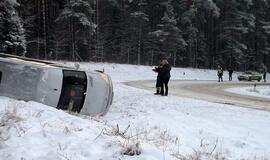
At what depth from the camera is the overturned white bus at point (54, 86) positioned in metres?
10.8

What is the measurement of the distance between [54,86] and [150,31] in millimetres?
53373

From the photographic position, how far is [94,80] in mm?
12352

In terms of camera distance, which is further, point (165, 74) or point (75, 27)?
point (75, 27)

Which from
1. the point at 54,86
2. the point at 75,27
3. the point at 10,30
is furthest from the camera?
the point at 75,27

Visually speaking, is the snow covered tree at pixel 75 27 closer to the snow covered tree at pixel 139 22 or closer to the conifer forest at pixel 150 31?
the conifer forest at pixel 150 31

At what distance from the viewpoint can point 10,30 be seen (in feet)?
95.2

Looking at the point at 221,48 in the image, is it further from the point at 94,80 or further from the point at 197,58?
the point at 94,80

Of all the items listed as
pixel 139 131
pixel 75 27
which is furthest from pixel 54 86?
pixel 75 27

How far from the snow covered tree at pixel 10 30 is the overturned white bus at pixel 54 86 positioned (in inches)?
646

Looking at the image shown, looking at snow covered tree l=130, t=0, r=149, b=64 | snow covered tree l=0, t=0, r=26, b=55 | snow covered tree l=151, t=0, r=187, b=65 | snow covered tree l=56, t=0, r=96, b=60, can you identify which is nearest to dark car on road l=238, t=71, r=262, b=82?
snow covered tree l=151, t=0, r=187, b=65

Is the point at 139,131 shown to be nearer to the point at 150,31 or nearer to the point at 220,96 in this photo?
the point at 220,96

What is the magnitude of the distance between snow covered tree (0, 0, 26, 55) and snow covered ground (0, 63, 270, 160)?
1141 centimetres

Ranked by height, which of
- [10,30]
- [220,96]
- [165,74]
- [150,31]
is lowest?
[220,96]

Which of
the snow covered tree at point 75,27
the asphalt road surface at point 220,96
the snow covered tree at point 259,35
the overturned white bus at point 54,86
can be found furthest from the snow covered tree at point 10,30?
the snow covered tree at point 259,35
